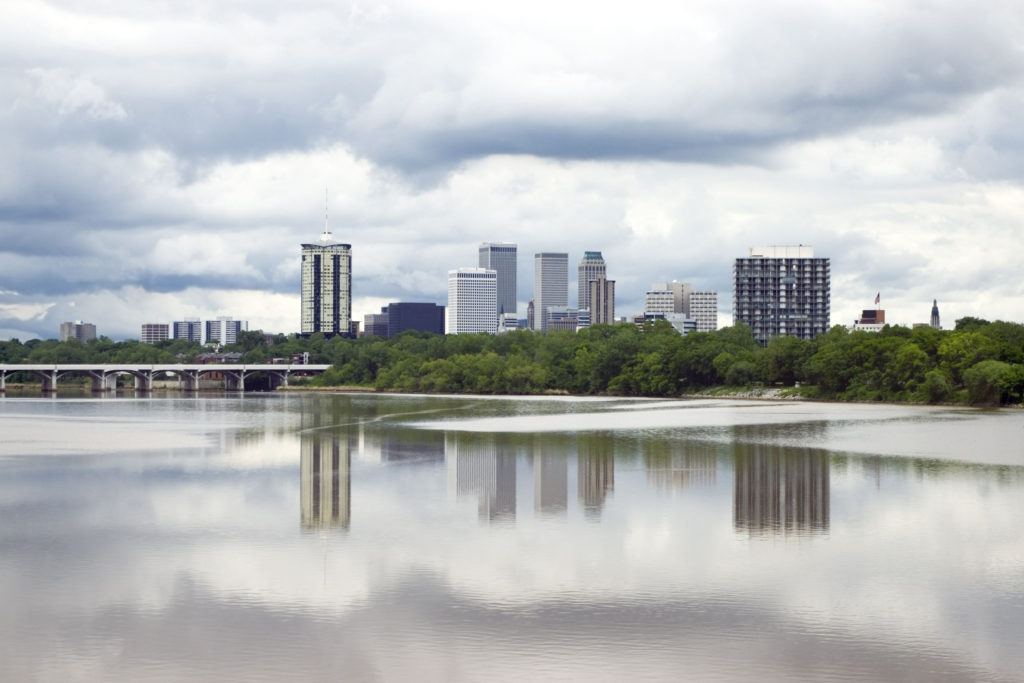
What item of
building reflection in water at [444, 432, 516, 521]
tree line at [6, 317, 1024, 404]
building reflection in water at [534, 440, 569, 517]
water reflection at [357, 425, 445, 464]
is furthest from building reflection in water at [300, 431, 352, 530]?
tree line at [6, 317, 1024, 404]

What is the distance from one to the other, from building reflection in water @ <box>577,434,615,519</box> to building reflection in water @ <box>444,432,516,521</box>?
97.2 inches

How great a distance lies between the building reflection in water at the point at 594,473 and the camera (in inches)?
1437

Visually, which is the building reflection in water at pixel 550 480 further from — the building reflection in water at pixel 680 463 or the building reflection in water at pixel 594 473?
the building reflection in water at pixel 680 463

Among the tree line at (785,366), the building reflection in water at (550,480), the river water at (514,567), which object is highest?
the tree line at (785,366)

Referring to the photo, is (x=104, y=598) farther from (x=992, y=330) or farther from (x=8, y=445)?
(x=992, y=330)

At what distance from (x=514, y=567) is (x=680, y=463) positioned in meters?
25.0

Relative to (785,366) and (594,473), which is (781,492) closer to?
(594,473)

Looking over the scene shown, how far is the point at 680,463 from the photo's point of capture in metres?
49.5

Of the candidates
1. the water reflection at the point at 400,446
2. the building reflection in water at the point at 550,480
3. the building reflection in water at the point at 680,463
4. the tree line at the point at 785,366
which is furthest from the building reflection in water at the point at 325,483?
the tree line at the point at 785,366

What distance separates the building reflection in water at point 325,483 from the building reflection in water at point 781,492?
11872 mm

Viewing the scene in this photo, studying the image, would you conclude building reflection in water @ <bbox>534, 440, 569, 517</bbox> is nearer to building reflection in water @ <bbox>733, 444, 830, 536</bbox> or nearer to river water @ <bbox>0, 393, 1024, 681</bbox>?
river water @ <bbox>0, 393, 1024, 681</bbox>

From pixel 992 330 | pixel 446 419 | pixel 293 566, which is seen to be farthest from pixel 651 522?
pixel 992 330

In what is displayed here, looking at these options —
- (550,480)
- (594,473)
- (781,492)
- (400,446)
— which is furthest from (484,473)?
(400,446)

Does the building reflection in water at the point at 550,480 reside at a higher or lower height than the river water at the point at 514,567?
higher
